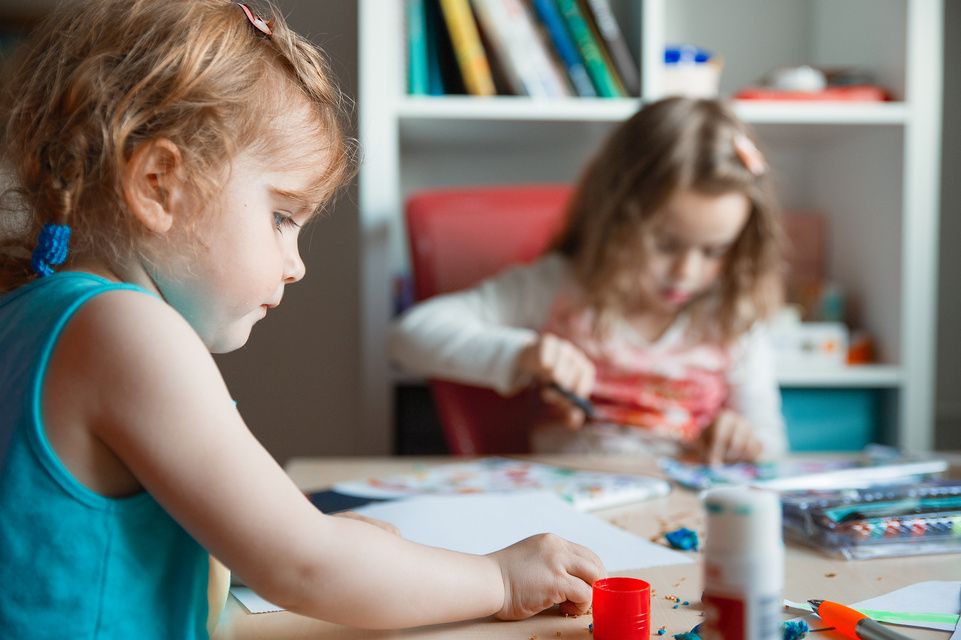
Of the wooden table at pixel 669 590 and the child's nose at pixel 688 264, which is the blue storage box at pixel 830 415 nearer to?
the child's nose at pixel 688 264

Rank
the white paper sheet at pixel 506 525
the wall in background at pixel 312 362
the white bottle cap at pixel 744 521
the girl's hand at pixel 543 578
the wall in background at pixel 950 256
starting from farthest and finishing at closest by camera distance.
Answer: the wall in background at pixel 312 362 → the wall in background at pixel 950 256 → the white paper sheet at pixel 506 525 → the girl's hand at pixel 543 578 → the white bottle cap at pixel 744 521

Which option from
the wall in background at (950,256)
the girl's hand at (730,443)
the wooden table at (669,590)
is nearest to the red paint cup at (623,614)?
the wooden table at (669,590)

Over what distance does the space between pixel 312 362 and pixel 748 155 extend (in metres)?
1.16

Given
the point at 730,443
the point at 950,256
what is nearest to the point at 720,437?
the point at 730,443

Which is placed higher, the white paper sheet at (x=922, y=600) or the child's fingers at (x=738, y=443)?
the white paper sheet at (x=922, y=600)

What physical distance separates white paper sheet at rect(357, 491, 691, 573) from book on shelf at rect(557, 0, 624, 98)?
2.87 ft

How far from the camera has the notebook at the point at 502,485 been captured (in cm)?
88

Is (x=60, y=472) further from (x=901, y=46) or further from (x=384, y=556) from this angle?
(x=901, y=46)

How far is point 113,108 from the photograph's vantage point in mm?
538

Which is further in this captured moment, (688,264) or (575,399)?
(688,264)

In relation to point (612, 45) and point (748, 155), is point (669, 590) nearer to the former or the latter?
point (748, 155)

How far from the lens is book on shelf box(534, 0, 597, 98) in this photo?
1538 millimetres

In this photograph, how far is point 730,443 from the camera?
113 cm

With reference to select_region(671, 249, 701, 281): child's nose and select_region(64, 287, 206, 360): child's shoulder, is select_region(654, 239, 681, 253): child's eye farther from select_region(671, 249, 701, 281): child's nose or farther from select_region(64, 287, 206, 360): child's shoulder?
select_region(64, 287, 206, 360): child's shoulder
